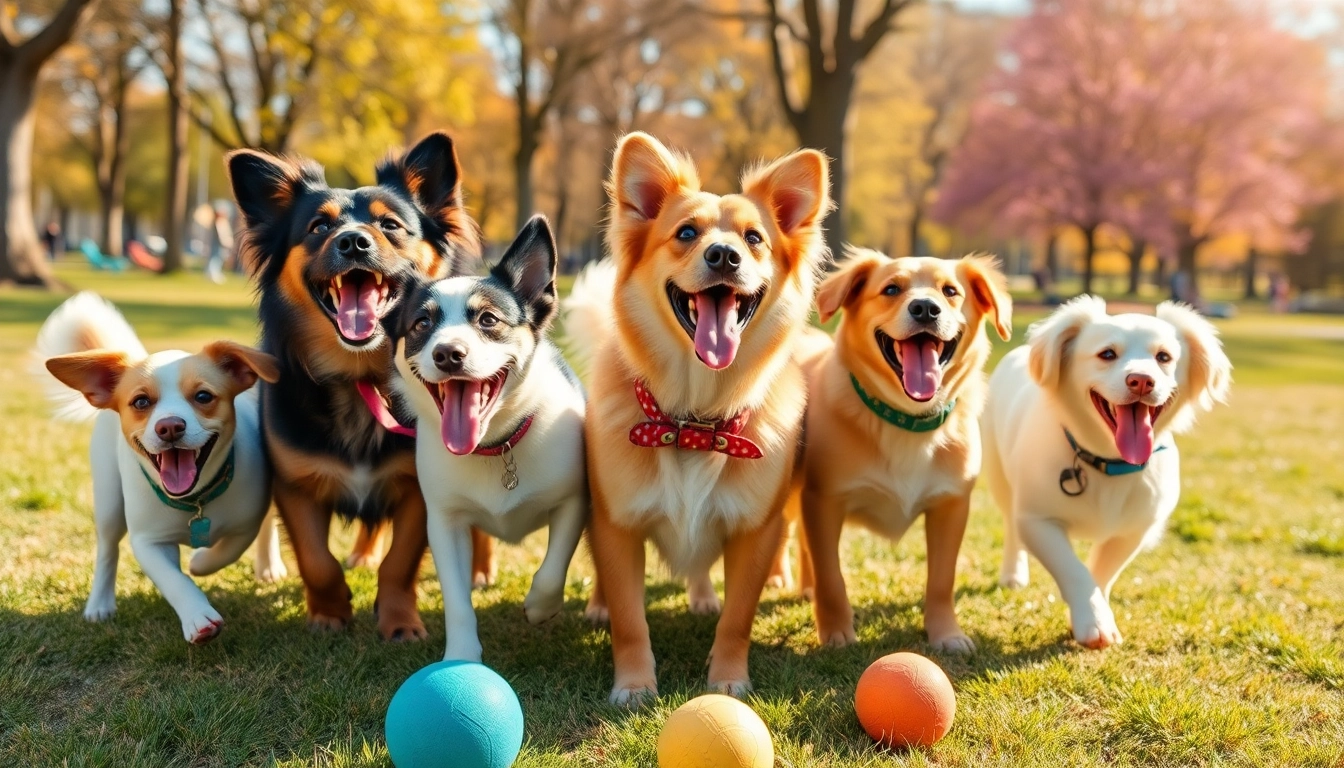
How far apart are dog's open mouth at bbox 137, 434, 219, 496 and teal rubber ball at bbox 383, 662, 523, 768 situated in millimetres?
1471

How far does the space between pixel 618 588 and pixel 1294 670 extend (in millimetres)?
2701

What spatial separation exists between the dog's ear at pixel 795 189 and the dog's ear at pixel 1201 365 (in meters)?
1.60

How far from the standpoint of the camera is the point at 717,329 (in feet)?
12.0

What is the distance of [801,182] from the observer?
3951 millimetres

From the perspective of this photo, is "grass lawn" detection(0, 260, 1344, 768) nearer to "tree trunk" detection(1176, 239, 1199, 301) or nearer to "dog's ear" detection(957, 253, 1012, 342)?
"dog's ear" detection(957, 253, 1012, 342)

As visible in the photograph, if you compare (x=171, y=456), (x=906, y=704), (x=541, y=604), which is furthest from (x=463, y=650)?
(x=906, y=704)

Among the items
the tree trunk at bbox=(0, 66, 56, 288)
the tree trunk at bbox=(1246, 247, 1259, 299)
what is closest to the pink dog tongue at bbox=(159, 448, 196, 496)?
the tree trunk at bbox=(0, 66, 56, 288)

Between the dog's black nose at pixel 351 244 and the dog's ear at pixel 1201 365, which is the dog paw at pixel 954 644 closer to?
the dog's ear at pixel 1201 365

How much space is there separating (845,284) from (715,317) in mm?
800

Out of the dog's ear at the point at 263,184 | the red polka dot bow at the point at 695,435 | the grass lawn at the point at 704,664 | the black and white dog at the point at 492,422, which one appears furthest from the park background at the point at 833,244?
the dog's ear at the point at 263,184

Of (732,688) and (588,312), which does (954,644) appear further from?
(588,312)

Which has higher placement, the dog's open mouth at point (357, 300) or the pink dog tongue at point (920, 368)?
the dog's open mouth at point (357, 300)

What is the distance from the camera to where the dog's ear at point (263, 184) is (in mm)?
4262

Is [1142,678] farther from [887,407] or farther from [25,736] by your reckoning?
[25,736]
